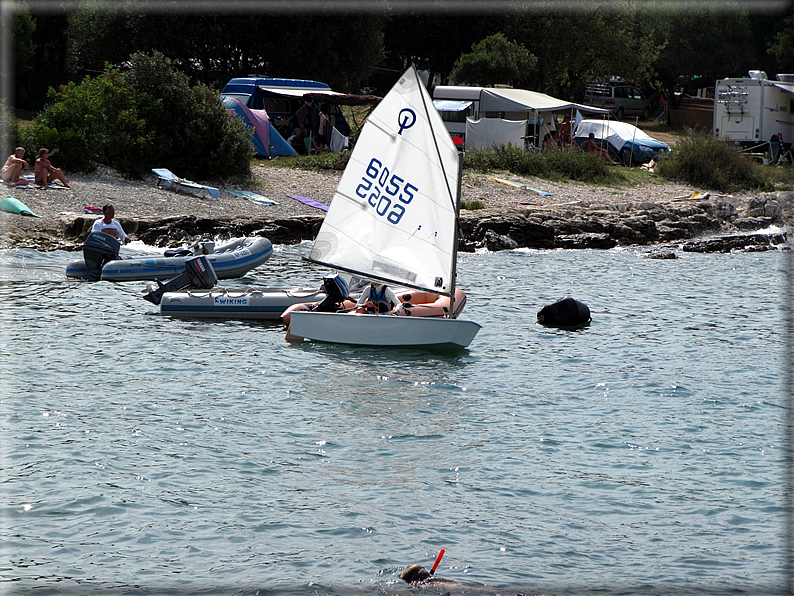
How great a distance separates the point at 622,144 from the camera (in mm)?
41312

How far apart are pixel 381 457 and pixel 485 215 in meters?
19.4

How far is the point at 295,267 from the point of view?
23516 millimetres

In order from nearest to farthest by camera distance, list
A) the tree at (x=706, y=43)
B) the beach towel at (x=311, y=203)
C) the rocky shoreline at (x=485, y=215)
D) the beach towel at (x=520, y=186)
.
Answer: the rocky shoreline at (x=485, y=215) → the beach towel at (x=311, y=203) → the beach towel at (x=520, y=186) → the tree at (x=706, y=43)

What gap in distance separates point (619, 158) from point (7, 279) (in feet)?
99.4

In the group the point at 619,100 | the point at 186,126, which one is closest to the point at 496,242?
the point at 186,126

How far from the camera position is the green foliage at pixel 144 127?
96.7 ft

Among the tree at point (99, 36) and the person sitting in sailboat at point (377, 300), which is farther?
the tree at point (99, 36)

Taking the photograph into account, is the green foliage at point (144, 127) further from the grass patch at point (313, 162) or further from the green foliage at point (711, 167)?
the green foliage at point (711, 167)

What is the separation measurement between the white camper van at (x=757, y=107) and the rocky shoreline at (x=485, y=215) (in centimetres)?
704

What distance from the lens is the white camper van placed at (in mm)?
41688

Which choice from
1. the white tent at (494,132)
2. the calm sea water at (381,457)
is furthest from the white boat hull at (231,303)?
the white tent at (494,132)

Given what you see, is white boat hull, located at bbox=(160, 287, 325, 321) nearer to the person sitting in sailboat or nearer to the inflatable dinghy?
the person sitting in sailboat

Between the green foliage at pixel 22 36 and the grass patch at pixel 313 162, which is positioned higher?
the green foliage at pixel 22 36

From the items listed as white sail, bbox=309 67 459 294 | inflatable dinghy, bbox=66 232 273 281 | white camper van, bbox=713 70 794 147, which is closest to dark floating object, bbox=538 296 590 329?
white sail, bbox=309 67 459 294
